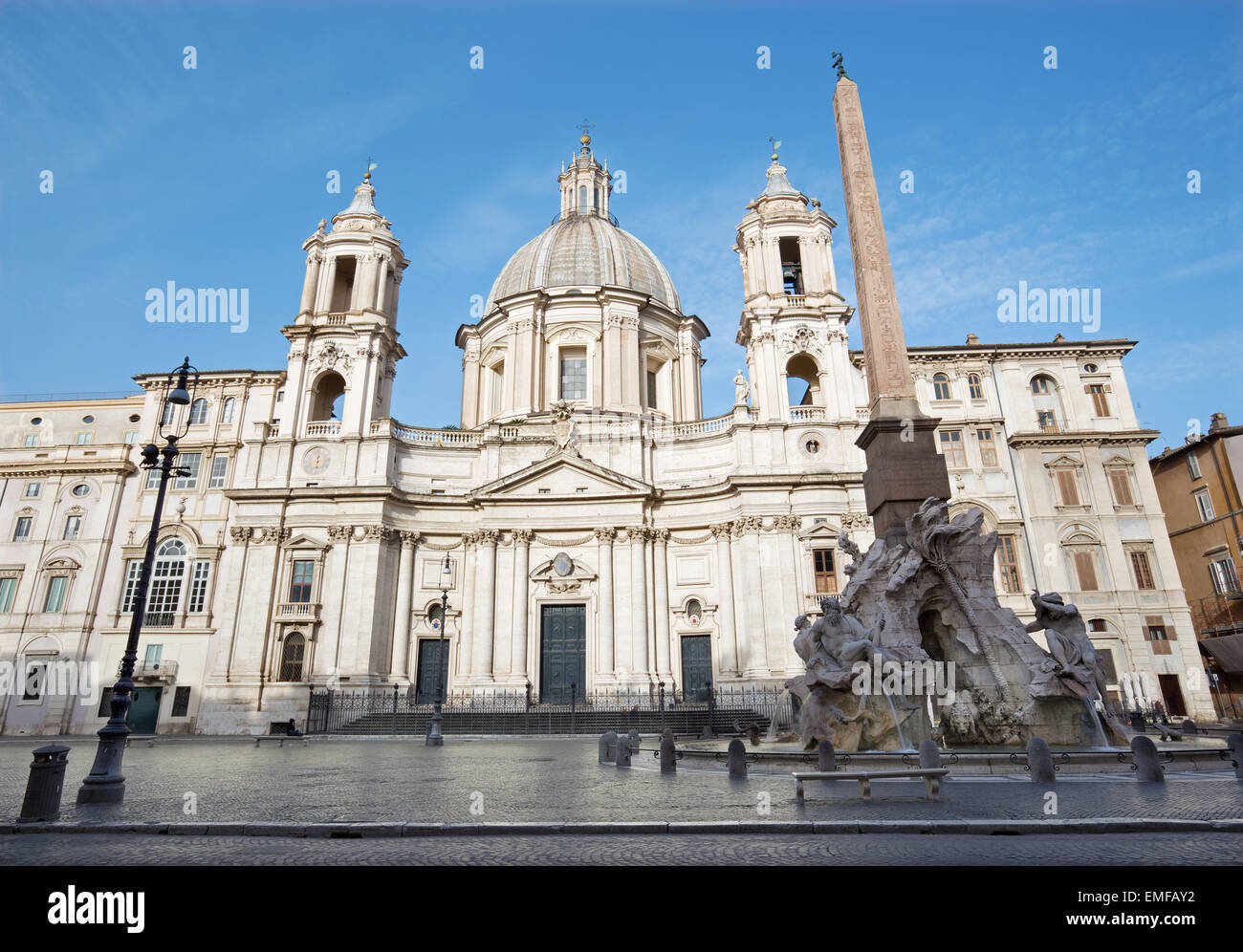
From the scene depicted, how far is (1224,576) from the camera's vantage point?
33031 millimetres

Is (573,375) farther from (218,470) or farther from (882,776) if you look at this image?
(882,776)

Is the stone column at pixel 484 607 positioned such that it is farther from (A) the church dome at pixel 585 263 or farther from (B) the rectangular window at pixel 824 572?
(A) the church dome at pixel 585 263

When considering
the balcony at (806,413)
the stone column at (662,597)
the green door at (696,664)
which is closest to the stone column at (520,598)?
the stone column at (662,597)

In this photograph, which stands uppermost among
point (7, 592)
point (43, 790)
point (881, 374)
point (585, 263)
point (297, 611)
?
point (585, 263)

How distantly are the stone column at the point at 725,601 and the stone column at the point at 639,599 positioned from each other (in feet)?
10.8

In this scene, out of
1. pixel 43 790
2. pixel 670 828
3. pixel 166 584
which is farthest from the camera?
pixel 166 584

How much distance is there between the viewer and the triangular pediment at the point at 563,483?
114ft

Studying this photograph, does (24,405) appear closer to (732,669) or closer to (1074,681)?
(732,669)

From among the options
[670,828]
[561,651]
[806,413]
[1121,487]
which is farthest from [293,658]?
[1121,487]

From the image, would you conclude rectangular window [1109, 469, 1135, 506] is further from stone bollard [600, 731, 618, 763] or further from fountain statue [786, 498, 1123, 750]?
stone bollard [600, 731, 618, 763]

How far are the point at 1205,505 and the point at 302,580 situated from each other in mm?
41433

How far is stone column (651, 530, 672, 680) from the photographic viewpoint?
3334 cm
